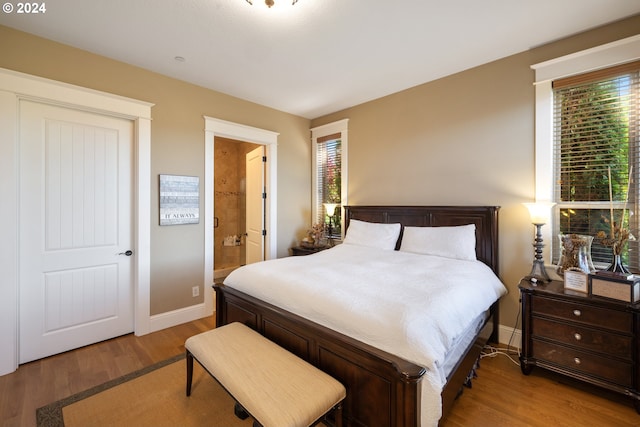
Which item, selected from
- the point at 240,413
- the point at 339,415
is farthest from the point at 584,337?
the point at 240,413

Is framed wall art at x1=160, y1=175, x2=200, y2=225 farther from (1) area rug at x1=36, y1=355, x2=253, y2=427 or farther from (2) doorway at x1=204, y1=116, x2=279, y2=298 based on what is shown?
(1) area rug at x1=36, y1=355, x2=253, y2=427

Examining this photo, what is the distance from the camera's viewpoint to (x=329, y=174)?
4.46 m

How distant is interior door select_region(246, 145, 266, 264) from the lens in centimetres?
416

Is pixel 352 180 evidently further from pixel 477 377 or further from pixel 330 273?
pixel 477 377

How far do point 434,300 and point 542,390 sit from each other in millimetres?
1314

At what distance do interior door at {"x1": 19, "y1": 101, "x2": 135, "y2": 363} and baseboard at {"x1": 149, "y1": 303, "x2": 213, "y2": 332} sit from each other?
0.23 meters

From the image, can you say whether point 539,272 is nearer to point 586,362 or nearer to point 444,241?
point 586,362

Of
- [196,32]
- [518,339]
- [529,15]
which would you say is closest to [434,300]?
[518,339]

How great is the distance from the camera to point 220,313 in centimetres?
246

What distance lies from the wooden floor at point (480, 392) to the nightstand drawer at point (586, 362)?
0.62ft

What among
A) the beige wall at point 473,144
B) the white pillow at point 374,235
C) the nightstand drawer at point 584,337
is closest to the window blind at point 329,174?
the beige wall at point 473,144

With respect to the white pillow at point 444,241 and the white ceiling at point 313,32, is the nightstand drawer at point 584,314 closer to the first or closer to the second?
the white pillow at point 444,241

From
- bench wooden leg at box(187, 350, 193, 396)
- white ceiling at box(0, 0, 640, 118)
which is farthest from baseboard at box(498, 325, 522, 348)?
bench wooden leg at box(187, 350, 193, 396)

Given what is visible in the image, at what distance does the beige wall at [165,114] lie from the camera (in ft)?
7.73
